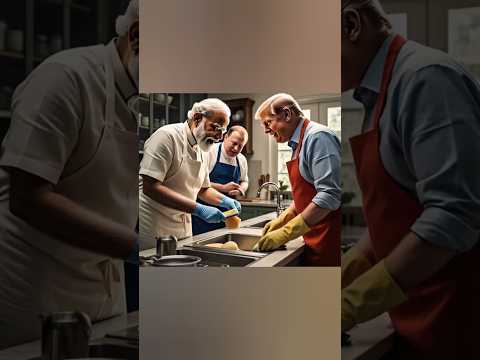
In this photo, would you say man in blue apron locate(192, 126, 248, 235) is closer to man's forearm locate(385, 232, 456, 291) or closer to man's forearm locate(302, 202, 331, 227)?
man's forearm locate(302, 202, 331, 227)

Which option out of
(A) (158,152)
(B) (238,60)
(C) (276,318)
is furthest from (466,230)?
(A) (158,152)

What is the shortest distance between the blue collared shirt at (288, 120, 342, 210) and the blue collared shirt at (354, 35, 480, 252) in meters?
0.18

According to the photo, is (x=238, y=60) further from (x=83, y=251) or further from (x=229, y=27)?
(x=83, y=251)

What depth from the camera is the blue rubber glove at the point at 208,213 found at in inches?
70.1

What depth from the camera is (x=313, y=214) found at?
174 centimetres

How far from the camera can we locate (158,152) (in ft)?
5.77

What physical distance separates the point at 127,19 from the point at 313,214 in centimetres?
87

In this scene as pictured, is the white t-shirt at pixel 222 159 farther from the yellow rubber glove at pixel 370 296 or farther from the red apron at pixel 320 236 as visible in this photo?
the yellow rubber glove at pixel 370 296

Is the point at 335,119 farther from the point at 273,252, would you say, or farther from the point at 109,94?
the point at 109,94

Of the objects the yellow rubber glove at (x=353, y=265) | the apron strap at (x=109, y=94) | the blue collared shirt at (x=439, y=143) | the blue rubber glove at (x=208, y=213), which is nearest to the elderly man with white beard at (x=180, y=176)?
the blue rubber glove at (x=208, y=213)

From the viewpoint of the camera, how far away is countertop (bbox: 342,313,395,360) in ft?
5.43

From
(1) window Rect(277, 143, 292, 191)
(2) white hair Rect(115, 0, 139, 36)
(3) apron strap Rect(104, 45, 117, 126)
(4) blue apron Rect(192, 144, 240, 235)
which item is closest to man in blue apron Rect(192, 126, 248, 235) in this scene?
(4) blue apron Rect(192, 144, 240, 235)

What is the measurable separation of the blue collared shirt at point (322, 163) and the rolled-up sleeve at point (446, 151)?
23 cm

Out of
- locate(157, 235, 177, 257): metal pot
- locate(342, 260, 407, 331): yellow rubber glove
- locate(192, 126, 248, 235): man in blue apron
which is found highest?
locate(192, 126, 248, 235): man in blue apron
